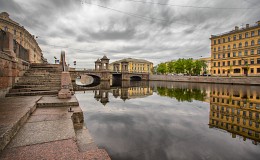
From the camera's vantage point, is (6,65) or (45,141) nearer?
(45,141)

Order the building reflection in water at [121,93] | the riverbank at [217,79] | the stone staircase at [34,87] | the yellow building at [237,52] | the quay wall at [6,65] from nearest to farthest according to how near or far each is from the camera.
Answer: the quay wall at [6,65]
the stone staircase at [34,87]
the building reflection in water at [121,93]
the riverbank at [217,79]
the yellow building at [237,52]

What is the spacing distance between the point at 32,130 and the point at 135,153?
11.2 ft

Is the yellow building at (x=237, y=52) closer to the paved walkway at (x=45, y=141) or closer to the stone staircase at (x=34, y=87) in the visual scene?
the stone staircase at (x=34, y=87)

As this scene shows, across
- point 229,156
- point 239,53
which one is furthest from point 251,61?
point 229,156

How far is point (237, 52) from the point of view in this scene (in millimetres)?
50781

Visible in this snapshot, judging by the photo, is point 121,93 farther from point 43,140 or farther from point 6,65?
point 43,140

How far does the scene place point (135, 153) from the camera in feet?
16.1

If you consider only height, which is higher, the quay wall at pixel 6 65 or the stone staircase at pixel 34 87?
the quay wall at pixel 6 65

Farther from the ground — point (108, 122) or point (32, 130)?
point (32, 130)

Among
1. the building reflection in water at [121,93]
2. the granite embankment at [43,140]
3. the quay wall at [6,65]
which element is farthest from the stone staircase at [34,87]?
the granite embankment at [43,140]

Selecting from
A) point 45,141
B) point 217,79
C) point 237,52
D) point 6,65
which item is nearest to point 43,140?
point 45,141

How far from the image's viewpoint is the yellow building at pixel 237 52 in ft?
150

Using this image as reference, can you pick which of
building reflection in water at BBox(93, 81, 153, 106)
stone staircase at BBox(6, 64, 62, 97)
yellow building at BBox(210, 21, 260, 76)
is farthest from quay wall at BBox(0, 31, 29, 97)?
yellow building at BBox(210, 21, 260, 76)

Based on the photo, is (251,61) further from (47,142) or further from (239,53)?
(47,142)
